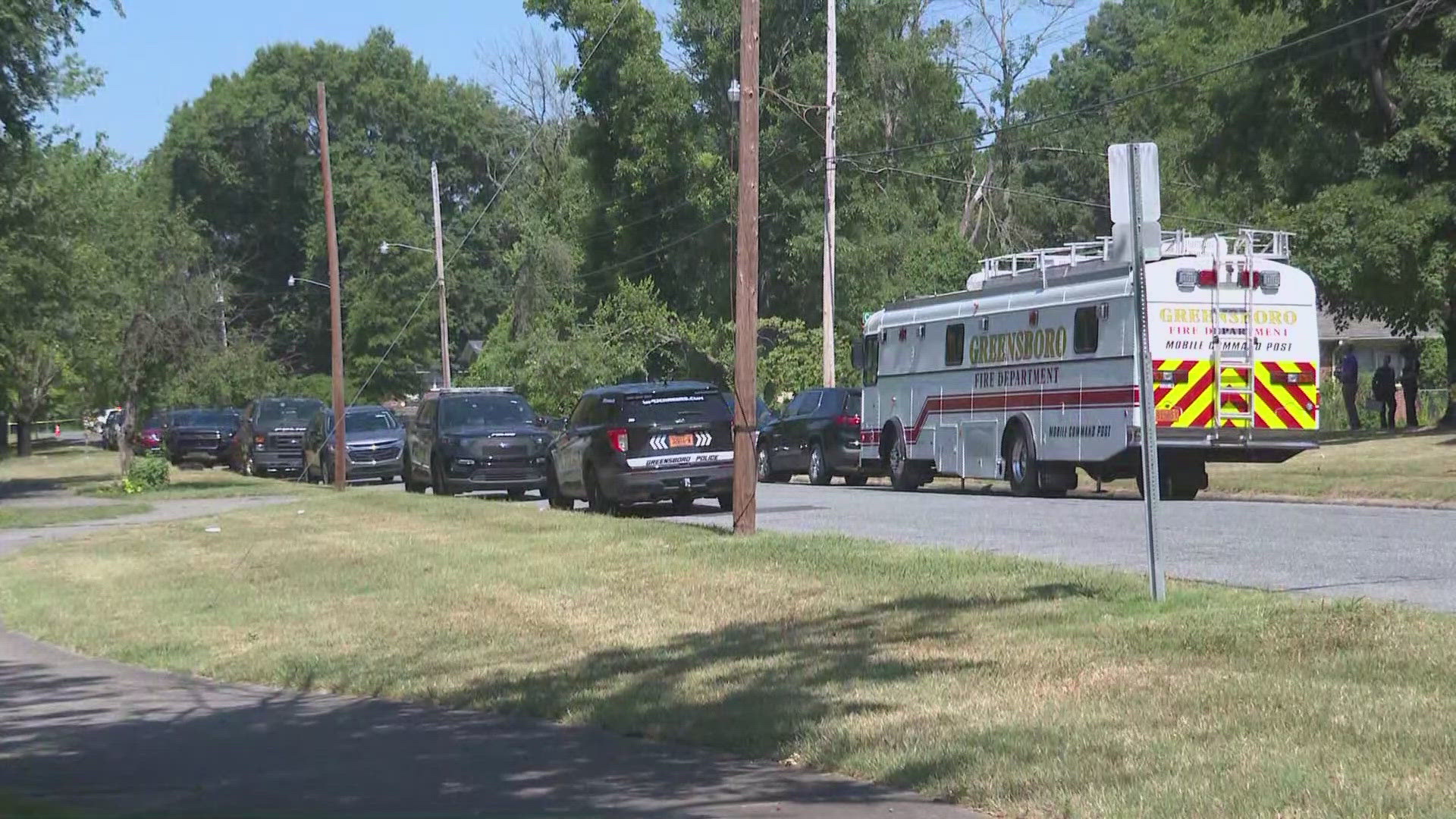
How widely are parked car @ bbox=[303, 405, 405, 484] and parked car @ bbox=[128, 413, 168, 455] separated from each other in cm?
1768

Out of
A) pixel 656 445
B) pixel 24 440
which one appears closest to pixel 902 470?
pixel 656 445

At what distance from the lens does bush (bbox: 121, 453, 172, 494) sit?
117 ft

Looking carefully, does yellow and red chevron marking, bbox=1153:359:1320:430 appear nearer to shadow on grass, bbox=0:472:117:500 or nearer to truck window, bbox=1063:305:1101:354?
truck window, bbox=1063:305:1101:354

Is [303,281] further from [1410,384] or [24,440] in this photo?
[1410,384]

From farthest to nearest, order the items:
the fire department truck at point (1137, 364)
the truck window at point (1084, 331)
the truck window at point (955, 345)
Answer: the truck window at point (955, 345) → the truck window at point (1084, 331) → the fire department truck at point (1137, 364)

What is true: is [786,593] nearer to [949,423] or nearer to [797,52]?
[949,423]

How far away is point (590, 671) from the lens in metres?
10.9

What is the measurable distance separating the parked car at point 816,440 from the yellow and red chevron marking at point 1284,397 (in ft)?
32.9

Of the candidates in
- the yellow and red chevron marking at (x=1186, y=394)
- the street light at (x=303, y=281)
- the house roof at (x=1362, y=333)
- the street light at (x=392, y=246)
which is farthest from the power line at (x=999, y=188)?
the yellow and red chevron marking at (x=1186, y=394)

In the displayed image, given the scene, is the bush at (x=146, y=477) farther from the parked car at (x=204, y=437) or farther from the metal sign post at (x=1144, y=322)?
the metal sign post at (x=1144, y=322)

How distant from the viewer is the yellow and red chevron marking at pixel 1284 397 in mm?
23609

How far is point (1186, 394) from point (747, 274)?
829 cm

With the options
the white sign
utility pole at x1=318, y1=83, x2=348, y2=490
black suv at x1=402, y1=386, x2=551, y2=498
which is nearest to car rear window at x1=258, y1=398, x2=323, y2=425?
utility pole at x1=318, y1=83, x2=348, y2=490

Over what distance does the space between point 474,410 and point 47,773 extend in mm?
21602
